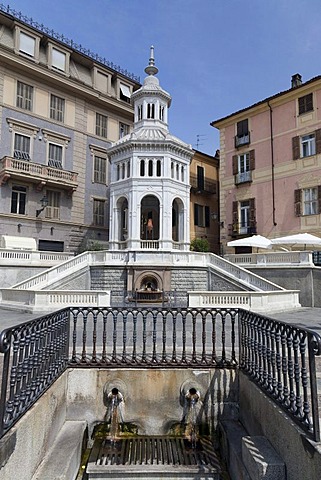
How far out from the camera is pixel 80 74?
2748 cm

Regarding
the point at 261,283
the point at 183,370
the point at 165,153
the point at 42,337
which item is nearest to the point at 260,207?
the point at 165,153

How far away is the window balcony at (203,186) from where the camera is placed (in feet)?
100

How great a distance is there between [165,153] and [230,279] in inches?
357

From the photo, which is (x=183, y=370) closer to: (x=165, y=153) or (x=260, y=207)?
(x=165, y=153)

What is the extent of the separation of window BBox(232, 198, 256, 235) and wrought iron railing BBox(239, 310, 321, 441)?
19959 mm

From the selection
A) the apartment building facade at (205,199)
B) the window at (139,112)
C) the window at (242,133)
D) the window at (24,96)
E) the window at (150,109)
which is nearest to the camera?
the window at (24,96)

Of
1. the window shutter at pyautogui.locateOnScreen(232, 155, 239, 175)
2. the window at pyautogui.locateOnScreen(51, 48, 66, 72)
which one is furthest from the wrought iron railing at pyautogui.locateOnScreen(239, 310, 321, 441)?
the window at pyautogui.locateOnScreen(51, 48, 66, 72)

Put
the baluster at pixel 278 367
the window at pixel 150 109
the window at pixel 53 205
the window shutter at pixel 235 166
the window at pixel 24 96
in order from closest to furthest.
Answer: the baluster at pixel 278 367
the window at pixel 24 96
the window at pixel 150 109
the window at pixel 53 205
the window shutter at pixel 235 166

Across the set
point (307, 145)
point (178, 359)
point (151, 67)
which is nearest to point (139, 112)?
point (151, 67)

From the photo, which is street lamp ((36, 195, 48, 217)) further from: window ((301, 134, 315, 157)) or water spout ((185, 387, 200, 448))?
water spout ((185, 387, 200, 448))

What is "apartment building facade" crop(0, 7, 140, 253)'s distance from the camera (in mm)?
22703

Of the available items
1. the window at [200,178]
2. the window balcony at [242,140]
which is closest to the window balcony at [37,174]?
the window at [200,178]

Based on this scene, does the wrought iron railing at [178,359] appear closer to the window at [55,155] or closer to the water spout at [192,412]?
the water spout at [192,412]

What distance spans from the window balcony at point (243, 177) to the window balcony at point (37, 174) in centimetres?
1282
